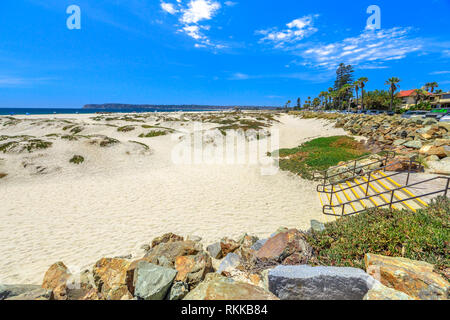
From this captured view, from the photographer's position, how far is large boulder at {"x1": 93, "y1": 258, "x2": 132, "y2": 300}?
424 centimetres

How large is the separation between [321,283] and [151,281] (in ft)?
10.6

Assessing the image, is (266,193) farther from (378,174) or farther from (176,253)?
(176,253)

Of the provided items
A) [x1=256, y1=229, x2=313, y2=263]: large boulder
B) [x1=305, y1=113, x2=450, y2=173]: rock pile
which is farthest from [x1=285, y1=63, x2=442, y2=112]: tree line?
[x1=256, y1=229, x2=313, y2=263]: large boulder

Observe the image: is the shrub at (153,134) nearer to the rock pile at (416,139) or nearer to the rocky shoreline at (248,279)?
the rocky shoreline at (248,279)

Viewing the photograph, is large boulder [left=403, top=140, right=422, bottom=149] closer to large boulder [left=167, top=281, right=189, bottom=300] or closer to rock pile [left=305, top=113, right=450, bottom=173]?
rock pile [left=305, top=113, right=450, bottom=173]

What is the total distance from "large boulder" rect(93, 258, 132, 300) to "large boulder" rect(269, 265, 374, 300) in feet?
11.0

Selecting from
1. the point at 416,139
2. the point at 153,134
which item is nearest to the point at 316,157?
the point at 416,139

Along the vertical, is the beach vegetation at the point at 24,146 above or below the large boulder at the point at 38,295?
above

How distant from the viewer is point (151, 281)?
388 cm

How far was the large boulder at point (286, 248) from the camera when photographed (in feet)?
15.4

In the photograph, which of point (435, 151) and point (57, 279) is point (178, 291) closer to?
point (57, 279)

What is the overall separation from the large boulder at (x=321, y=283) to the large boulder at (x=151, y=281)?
6.83 feet

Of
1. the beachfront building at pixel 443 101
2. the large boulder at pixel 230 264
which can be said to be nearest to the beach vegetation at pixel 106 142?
the large boulder at pixel 230 264

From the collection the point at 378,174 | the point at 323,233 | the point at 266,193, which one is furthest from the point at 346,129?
the point at 323,233
